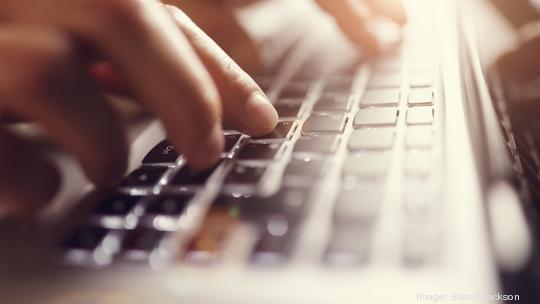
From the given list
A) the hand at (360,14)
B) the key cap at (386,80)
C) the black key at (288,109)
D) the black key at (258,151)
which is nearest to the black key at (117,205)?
the black key at (258,151)

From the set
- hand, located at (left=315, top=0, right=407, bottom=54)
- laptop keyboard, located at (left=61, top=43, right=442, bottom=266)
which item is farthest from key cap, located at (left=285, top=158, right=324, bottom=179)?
hand, located at (left=315, top=0, right=407, bottom=54)

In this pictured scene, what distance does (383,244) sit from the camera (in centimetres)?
36

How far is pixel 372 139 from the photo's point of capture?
50 cm

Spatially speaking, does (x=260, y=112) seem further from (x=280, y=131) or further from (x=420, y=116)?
(x=420, y=116)

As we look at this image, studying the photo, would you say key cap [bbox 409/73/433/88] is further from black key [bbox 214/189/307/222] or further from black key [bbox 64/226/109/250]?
black key [bbox 64/226/109/250]

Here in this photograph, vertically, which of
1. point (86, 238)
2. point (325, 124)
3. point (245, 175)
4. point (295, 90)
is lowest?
point (86, 238)

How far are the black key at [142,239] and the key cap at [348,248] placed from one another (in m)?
0.13

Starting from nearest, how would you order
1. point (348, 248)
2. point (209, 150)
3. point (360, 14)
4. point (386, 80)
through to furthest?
point (348, 248), point (209, 150), point (386, 80), point (360, 14)

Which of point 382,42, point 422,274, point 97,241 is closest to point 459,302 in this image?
point 422,274

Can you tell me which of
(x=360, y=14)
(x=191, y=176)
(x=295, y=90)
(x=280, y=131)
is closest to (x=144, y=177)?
(x=191, y=176)

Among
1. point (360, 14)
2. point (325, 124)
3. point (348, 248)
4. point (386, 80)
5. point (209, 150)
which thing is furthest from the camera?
point (360, 14)

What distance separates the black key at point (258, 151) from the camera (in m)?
0.51

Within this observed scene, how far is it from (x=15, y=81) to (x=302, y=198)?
0.76ft

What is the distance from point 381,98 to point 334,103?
52mm
